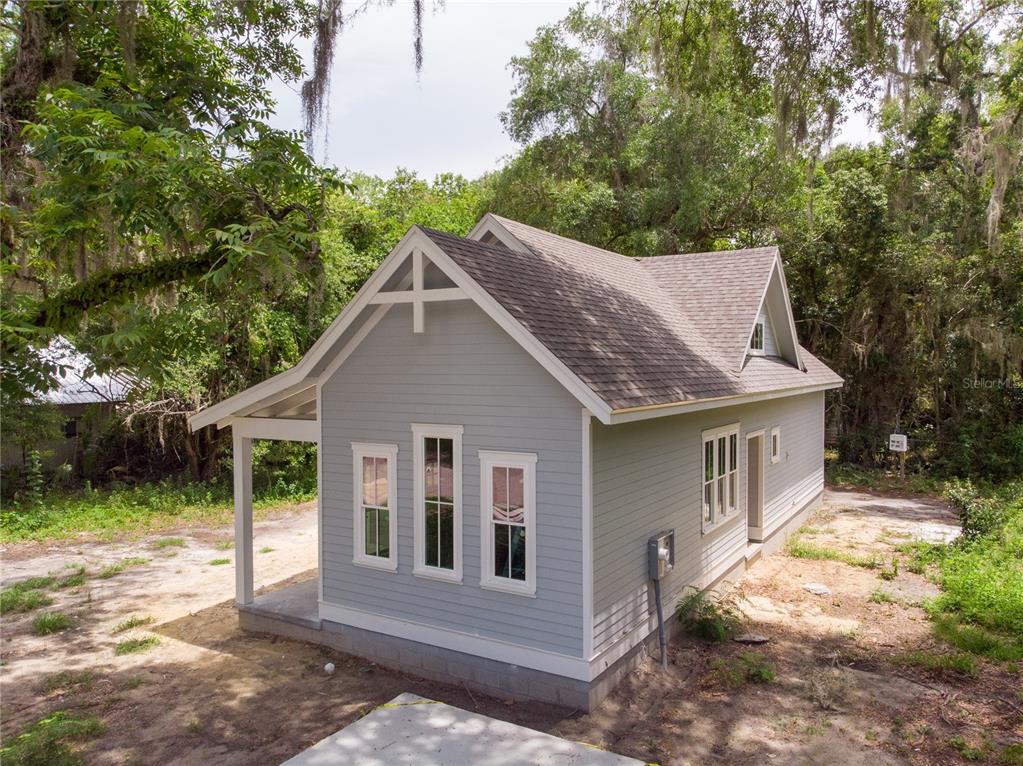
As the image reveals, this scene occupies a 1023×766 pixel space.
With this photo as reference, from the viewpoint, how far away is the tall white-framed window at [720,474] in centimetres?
979

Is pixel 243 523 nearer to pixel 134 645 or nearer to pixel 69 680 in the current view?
pixel 134 645

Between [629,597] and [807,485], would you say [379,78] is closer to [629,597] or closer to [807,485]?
[629,597]

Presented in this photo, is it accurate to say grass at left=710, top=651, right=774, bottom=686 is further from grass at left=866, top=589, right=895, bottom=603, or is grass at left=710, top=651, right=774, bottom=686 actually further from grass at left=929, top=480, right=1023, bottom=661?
grass at left=866, top=589, right=895, bottom=603

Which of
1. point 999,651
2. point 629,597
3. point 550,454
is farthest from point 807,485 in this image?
point 550,454

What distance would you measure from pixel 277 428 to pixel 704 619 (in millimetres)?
5866

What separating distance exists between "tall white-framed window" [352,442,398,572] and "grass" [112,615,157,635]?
358 cm

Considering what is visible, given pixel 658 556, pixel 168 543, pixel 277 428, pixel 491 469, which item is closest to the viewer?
pixel 491 469

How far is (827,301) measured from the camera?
21.9m

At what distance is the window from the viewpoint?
13.4 meters

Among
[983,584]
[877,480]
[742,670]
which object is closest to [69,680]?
[742,670]

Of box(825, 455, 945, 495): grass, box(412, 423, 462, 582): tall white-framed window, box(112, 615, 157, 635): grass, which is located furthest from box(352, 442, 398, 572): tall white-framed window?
box(825, 455, 945, 495): grass

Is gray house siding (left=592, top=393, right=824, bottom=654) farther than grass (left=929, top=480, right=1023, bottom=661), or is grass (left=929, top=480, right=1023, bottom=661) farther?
grass (left=929, top=480, right=1023, bottom=661)

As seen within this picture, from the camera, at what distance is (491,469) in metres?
7.29

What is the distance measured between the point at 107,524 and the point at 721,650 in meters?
13.3
